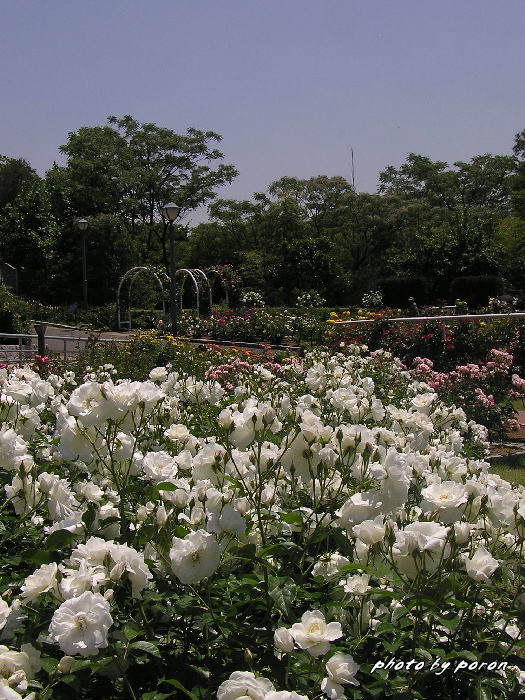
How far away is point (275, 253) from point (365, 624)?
2910 cm

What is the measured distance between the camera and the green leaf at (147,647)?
1.36 meters

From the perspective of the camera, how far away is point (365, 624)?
5.19ft

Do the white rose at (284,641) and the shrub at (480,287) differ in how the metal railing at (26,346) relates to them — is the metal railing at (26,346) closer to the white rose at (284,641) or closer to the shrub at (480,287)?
the white rose at (284,641)

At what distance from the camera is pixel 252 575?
1587mm

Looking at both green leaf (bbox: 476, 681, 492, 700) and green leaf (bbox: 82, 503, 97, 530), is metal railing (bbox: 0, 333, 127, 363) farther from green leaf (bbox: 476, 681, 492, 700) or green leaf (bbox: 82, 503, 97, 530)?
green leaf (bbox: 476, 681, 492, 700)

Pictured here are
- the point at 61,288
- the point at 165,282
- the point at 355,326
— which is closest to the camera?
the point at 355,326

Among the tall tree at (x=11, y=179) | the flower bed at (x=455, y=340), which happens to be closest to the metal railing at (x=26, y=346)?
the flower bed at (x=455, y=340)

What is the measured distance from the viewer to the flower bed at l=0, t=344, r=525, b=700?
4.41 feet

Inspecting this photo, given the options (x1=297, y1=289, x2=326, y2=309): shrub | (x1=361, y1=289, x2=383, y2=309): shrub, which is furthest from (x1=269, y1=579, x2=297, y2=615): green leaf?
(x1=361, y1=289, x2=383, y2=309): shrub

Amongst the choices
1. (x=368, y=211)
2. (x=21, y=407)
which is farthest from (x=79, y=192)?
(x=21, y=407)

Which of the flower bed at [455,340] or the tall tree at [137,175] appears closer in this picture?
the flower bed at [455,340]

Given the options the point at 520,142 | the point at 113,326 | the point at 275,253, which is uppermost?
the point at 520,142

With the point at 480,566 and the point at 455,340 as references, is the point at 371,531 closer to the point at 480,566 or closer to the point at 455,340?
the point at 480,566

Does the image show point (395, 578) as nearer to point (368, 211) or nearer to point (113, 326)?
point (113, 326)
